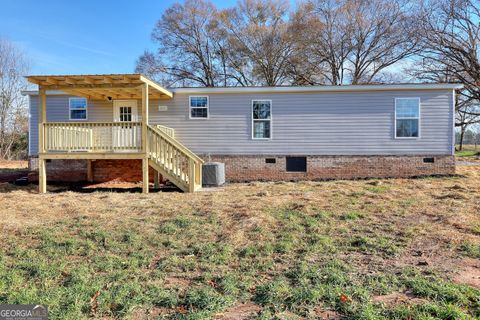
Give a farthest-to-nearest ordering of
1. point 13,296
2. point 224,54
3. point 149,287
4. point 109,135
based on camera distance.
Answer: point 224,54 < point 109,135 < point 149,287 < point 13,296

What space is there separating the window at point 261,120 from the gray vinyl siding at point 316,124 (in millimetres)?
168

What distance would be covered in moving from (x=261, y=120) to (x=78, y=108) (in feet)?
21.1

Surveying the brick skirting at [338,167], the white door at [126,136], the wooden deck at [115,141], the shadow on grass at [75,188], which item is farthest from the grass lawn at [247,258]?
the brick skirting at [338,167]

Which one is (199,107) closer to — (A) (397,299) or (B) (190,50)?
(A) (397,299)

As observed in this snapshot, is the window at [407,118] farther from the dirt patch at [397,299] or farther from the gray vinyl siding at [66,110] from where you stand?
the gray vinyl siding at [66,110]

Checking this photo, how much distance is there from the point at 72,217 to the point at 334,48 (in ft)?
75.3

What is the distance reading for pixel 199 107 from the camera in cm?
1155

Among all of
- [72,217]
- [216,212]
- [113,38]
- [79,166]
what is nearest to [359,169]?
[216,212]

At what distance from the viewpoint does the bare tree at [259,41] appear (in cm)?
2534

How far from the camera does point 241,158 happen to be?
11523 millimetres

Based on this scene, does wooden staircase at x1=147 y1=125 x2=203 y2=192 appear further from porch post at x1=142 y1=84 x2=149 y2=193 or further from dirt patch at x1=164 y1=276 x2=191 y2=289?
dirt patch at x1=164 y1=276 x2=191 y2=289

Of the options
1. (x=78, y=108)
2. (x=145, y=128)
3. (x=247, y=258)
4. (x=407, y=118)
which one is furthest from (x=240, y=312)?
(x=78, y=108)

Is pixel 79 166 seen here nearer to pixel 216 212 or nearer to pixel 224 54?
pixel 216 212

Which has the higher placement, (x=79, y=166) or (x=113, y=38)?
(x=113, y=38)
